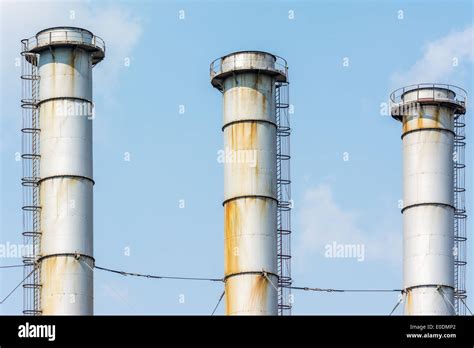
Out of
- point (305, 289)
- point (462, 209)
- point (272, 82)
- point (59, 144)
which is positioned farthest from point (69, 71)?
point (462, 209)

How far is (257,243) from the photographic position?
60375 millimetres

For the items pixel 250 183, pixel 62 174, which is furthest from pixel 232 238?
pixel 62 174

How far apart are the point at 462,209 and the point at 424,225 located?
3148mm

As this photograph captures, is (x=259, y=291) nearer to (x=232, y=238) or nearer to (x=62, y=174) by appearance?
(x=232, y=238)

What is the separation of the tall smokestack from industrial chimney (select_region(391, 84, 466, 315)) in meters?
5.11

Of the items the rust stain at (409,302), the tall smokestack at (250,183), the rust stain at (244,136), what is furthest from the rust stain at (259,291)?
the rust stain at (409,302)

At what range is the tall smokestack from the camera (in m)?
60.2

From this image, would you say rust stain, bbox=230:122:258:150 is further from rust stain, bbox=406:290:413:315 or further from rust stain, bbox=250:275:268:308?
rust stain, bbox=406:290:413:315

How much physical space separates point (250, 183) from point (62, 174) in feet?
23.6

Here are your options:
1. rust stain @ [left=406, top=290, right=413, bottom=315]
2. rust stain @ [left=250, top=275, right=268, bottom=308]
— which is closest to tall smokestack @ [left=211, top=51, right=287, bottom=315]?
rust stain @ [left=250, top=275, right=268, bottom=308]

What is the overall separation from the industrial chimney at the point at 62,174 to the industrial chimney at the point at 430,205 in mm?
12115

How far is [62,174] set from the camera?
194ft
